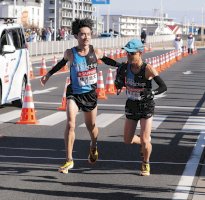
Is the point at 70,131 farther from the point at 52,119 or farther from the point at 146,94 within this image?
the point at 52,119

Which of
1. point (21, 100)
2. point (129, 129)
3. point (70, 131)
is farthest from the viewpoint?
point (21, 100)

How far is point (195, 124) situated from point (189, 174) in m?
5.84

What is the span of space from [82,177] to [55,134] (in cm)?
426

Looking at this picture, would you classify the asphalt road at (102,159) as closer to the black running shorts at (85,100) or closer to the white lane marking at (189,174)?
A: the white lane marking at (189,174)

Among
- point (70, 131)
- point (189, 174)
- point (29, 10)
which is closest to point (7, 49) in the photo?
point (70, 131)

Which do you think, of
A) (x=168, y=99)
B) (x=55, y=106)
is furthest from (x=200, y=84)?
(x=55, y=106)

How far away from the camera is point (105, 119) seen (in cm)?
1587

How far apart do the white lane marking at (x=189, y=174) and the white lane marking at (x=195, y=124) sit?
1.99 metres

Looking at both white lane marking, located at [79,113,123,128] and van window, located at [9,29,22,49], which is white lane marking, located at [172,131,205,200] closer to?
white lane marking, located at [79,113,123,128]

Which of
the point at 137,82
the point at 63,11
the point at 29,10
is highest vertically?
the point at 29,10

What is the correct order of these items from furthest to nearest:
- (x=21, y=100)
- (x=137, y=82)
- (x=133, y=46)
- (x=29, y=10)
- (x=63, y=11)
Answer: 1. (x=63, y=11)
2. (x=29, y=10)
3. (x=21, y=100)
4. (x=137, y=82)
5. (x=133, y=46)

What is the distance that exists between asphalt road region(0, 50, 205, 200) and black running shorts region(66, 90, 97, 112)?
30.7 inches

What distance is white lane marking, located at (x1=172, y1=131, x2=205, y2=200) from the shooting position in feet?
26.7

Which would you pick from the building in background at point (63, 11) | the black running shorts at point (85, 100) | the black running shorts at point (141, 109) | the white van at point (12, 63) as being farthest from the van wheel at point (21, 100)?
the building in background at point (63, 11)
